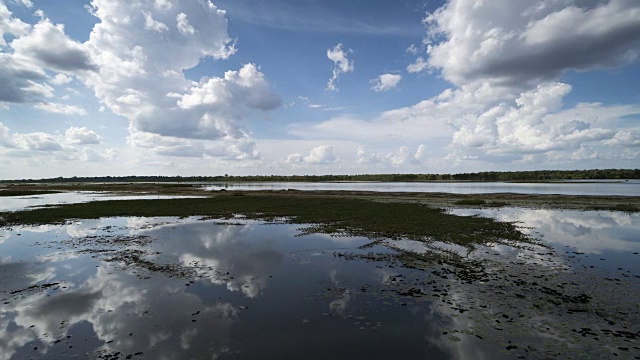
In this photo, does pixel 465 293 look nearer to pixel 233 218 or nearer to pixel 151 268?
pixel 151 268

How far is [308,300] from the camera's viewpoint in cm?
1446

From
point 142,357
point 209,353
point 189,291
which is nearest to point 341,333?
point 209,353

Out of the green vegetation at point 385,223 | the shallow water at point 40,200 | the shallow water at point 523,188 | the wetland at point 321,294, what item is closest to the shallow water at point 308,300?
the wetland at point 321,294

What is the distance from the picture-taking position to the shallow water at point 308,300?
1050 centimetres

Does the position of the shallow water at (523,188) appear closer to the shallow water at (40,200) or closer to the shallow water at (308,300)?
the shallow water at (40,200)

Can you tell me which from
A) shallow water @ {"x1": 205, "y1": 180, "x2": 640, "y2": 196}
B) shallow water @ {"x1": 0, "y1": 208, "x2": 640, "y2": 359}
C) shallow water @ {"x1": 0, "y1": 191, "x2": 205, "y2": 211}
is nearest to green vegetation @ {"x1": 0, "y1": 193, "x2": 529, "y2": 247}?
shallow water @ {"x1": 0, "y1": 208, "x2": 640, "y2": 359}

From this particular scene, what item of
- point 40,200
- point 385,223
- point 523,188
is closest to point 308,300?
point 385,223

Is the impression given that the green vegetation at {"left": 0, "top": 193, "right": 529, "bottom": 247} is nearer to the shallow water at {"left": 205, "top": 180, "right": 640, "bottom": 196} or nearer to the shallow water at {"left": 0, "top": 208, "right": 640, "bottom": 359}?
the shallow water at {"left": 0, "top": 208, "right": 640, "bottom": 359}

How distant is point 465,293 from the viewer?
49.1ft

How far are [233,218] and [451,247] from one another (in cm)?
2719

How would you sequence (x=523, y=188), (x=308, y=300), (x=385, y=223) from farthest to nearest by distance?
(x=523, y=188)
(x=385, y=223)
(x=308, y=300)

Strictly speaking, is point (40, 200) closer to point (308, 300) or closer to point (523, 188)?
point (308, 300)

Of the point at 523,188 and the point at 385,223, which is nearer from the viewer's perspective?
the point at 385,223

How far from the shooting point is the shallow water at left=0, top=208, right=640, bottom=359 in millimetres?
10500
